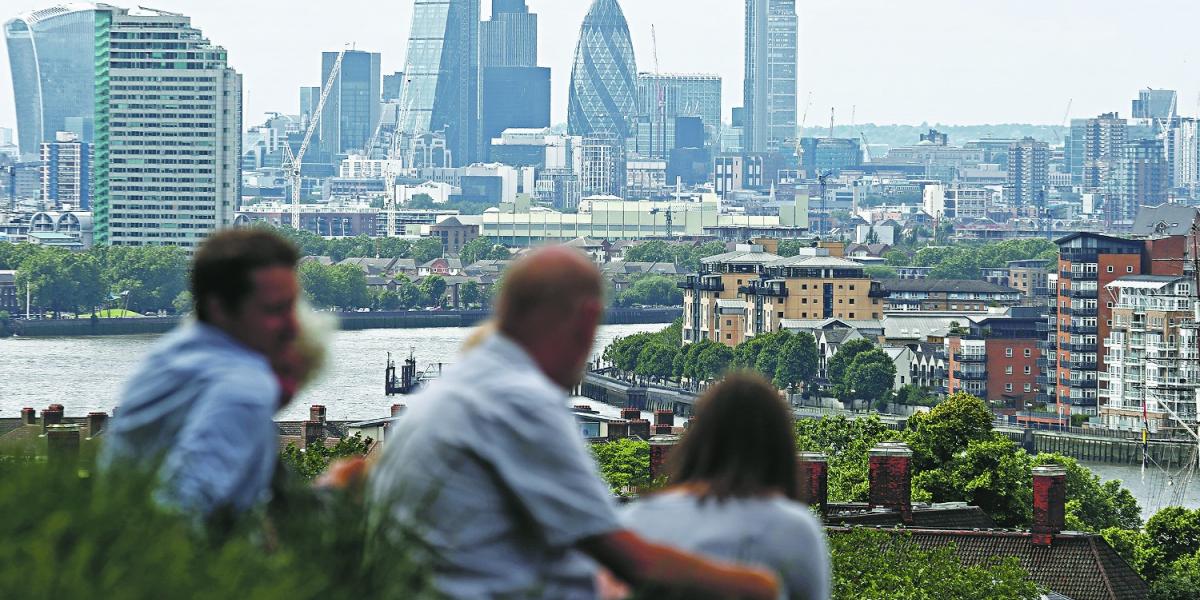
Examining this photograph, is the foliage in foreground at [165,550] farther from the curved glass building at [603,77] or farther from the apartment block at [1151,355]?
the curved glass building at [603,77]

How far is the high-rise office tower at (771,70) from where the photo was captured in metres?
162

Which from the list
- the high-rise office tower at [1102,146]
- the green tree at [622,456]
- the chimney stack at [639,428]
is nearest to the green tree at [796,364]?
the chimney stack at [639,428]

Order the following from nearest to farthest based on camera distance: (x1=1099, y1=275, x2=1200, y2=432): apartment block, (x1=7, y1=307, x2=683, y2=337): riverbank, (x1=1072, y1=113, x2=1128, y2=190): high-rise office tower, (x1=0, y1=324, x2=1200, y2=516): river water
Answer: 1. (x1=0, y1=324, x2=1200, y2=516): river water
2. (x1=1099, y1=275, x2=1200, y2=432): apartment block
3. (x1=7, y1=307, x2=683, y2=337): riverbank
4. (x1=1072, y1=113, x2=1128, y2=190): high-rise office tower

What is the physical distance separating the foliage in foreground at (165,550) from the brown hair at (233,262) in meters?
0.29

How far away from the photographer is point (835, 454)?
683 inches

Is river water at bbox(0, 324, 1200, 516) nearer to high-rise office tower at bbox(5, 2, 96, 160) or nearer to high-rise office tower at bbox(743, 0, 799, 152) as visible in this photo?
high-rise office tower at bbox(5, 2, 96, 160)

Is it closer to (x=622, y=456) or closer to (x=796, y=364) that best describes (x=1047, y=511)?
(x=622, y=456)

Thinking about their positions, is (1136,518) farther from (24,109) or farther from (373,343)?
(24,109)

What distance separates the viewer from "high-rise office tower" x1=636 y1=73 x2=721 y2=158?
146000mm

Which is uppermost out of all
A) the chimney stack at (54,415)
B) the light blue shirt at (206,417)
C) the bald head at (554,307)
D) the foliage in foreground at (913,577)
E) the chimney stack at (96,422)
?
the bald head at (554,307)

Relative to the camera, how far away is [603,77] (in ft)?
447

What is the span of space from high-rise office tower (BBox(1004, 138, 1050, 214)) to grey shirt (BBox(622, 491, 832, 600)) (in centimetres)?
→ 12892

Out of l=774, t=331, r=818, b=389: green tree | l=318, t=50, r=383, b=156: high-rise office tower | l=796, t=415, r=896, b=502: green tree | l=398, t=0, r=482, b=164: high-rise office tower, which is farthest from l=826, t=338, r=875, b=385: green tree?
l=318, t=50, r=383, b=156: high-rise office tower

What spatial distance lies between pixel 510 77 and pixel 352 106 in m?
10.5
